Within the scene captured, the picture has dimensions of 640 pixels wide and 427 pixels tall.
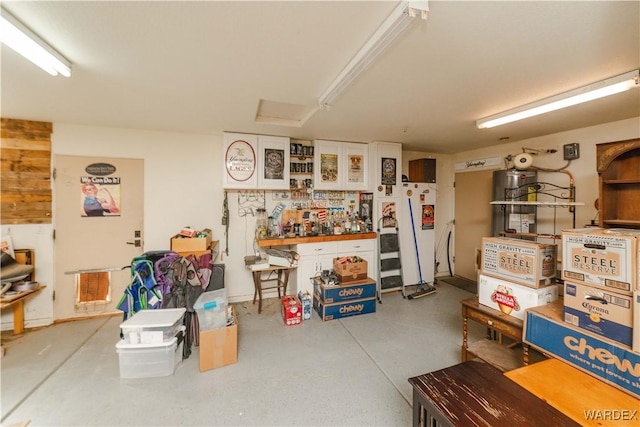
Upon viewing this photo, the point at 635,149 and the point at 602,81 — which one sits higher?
the point at 602,81

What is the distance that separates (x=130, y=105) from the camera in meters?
2.60

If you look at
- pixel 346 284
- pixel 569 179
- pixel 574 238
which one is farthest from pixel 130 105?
pixel 569 179

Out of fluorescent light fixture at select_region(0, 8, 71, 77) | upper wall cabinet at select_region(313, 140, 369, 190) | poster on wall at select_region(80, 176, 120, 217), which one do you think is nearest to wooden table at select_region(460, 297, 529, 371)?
upper wall cabinet at select_region(313, 140, 369, 190)

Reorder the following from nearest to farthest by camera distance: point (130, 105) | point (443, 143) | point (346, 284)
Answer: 1. point (130, 105)
2. point (346, 284)
3. point (443, 143)

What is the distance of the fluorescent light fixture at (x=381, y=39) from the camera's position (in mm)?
1195

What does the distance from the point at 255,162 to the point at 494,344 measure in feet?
11.3

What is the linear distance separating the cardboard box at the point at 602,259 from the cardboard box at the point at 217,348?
8.90ft

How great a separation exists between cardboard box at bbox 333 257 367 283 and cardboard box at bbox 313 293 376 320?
12.1 inches

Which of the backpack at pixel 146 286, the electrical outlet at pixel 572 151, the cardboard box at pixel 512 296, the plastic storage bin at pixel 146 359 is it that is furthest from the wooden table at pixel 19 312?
the electrical outlet at pixel 572 151

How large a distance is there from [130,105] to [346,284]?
3.26 metres

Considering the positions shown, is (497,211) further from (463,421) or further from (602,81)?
(463,421)

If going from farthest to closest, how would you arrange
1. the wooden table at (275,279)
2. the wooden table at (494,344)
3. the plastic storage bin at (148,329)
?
the wooden table at (275,279)
the plastic storage bin at (148,329)
the wooden table at (494,344)

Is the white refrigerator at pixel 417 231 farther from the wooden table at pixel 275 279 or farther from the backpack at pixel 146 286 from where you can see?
the backpack at pixel 146 286

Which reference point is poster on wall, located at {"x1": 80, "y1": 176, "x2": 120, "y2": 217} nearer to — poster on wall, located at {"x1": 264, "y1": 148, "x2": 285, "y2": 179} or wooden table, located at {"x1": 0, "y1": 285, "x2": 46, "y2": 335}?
wooden table, located at {"x1": 0, "y1": 285, "x2": 46, "y2": 335}
